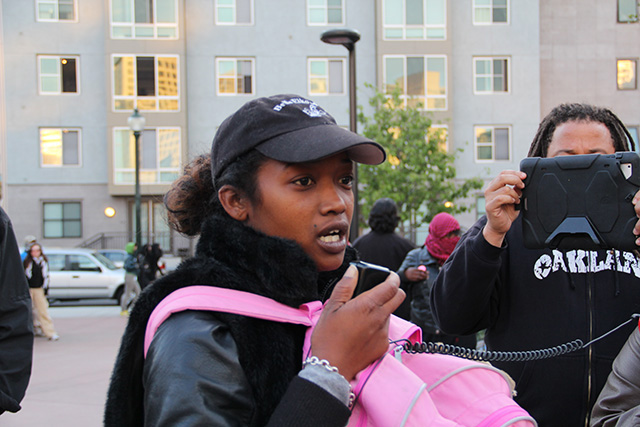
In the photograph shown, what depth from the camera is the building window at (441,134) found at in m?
23.2

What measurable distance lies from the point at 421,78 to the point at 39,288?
752 inches

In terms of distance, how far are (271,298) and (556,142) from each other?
1.53 m

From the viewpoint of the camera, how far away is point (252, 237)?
1.52m

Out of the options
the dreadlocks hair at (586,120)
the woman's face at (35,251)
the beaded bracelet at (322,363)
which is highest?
the dreadlocks hair at (586,120)

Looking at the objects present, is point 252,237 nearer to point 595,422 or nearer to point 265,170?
point 265,170

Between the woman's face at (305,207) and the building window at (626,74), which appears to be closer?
the woman's face at (305,207)

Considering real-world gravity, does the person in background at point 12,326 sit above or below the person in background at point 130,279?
above

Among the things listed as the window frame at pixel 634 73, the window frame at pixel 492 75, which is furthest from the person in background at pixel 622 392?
the window frame at pixel 634 73

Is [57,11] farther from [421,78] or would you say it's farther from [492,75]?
[492,75]

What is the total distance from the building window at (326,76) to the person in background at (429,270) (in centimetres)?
2139

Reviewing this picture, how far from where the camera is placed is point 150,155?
26.5m

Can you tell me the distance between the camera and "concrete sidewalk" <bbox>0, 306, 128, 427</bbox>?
21.6 ft

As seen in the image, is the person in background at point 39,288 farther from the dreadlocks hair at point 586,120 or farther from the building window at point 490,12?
the building window at point 490,12

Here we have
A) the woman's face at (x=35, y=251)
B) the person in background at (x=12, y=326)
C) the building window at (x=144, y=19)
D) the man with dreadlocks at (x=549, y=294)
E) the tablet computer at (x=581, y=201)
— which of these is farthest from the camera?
the building window at (x=144, y=19)
